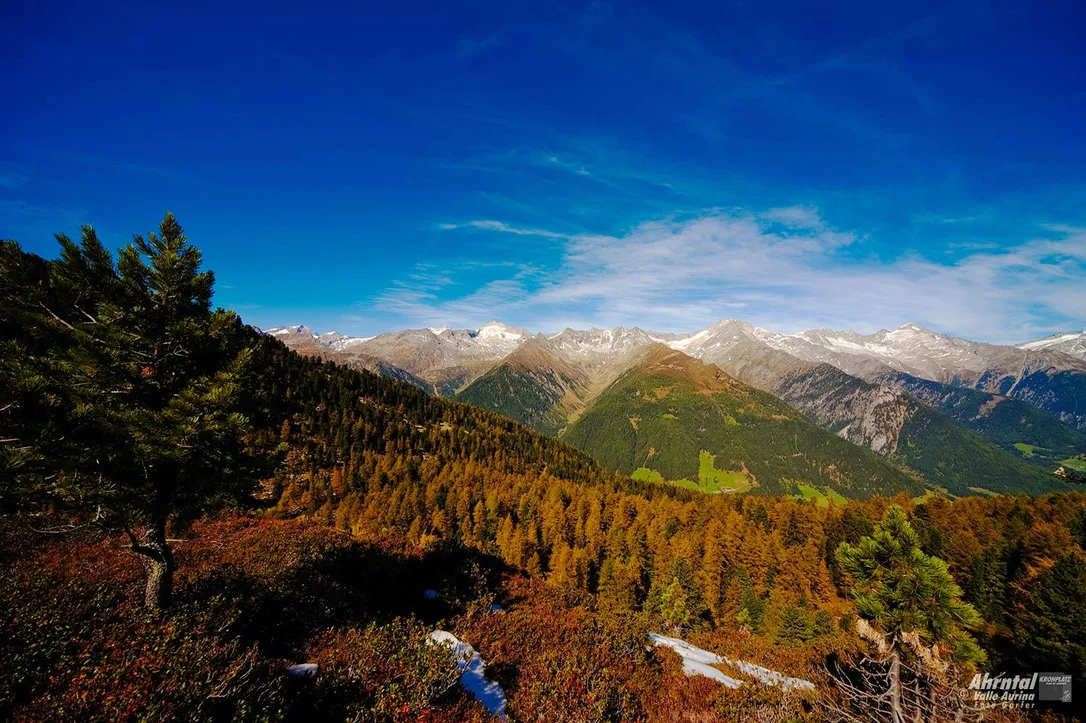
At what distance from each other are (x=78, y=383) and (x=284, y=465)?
5806 millimetres

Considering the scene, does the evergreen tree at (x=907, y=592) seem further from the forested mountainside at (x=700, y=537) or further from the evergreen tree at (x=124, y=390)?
the forested mountainside at (x=700, y=537)

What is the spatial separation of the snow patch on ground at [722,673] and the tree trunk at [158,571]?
69.9 ft

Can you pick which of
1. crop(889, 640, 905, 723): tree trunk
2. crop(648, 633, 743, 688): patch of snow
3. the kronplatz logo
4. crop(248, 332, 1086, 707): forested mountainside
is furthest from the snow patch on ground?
crop(248, 332, 1086, 707): forested mountainside

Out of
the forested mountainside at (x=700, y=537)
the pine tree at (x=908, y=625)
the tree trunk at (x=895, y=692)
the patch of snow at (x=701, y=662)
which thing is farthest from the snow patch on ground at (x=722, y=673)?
the forested mountainside at (x=700, y=537)

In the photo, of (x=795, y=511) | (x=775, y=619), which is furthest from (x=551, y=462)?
(x=775, y=619)

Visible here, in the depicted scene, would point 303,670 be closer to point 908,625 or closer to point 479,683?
point 479,683

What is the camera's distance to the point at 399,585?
23.2m

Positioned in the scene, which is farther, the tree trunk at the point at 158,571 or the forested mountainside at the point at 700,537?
the forested mountainside at the point at 700,537

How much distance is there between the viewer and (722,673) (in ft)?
67.5

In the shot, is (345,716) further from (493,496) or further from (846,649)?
(493,496)

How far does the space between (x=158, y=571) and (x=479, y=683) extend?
36.2 ft

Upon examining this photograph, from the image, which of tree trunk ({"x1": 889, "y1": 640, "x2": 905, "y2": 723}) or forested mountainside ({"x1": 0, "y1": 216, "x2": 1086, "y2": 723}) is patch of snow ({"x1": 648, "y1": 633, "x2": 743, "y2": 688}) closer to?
forested mountainside ({"x1": 0, "y1": 216, "x2": 1086, "y2": 723})

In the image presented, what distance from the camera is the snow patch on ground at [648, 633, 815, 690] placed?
61.7ft

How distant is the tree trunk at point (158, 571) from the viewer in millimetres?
12680
